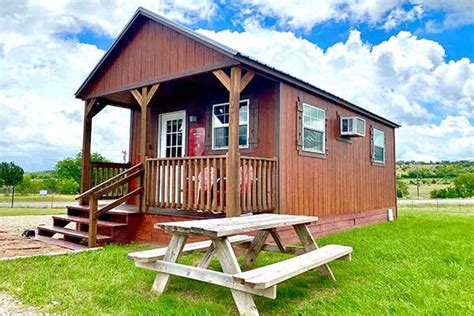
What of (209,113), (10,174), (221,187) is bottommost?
(221,187)

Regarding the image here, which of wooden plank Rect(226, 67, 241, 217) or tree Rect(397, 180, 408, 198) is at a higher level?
wooden plank Rect(226, 67, 241, 217)

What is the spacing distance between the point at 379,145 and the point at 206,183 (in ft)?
21.4

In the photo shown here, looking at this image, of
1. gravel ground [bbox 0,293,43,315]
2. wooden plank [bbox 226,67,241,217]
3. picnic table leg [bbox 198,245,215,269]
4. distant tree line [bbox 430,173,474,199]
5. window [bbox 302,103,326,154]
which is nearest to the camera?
gravel ground [bbox 0,293,43,315]

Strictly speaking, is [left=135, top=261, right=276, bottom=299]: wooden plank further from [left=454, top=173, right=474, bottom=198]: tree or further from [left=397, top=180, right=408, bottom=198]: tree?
[left=454, top=173, right=474, bottom=198]: tree

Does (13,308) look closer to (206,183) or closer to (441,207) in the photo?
(206,183)

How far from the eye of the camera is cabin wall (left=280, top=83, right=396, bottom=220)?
6359 mm

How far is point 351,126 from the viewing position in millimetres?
7930

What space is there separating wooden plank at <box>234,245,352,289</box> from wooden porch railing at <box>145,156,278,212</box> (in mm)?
1966

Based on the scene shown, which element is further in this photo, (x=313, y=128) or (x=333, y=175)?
(x=333, y=175)

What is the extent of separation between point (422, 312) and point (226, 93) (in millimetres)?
5424

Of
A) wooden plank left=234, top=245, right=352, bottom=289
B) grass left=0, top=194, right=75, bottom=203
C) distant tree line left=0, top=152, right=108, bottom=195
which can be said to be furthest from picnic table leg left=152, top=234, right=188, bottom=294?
grass left=0, top=194, right=75, bottom=203

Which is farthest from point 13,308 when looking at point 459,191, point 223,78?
point 459,191

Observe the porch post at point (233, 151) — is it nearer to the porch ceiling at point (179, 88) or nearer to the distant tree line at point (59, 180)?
the porch ceiling at point (179, 88)

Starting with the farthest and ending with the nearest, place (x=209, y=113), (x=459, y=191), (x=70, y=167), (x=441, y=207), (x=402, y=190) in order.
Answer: (x=70, y=167)
(x=402, y=190)
(x=459, y=191)
(x=441, y=207)
(x=209, y=113)
